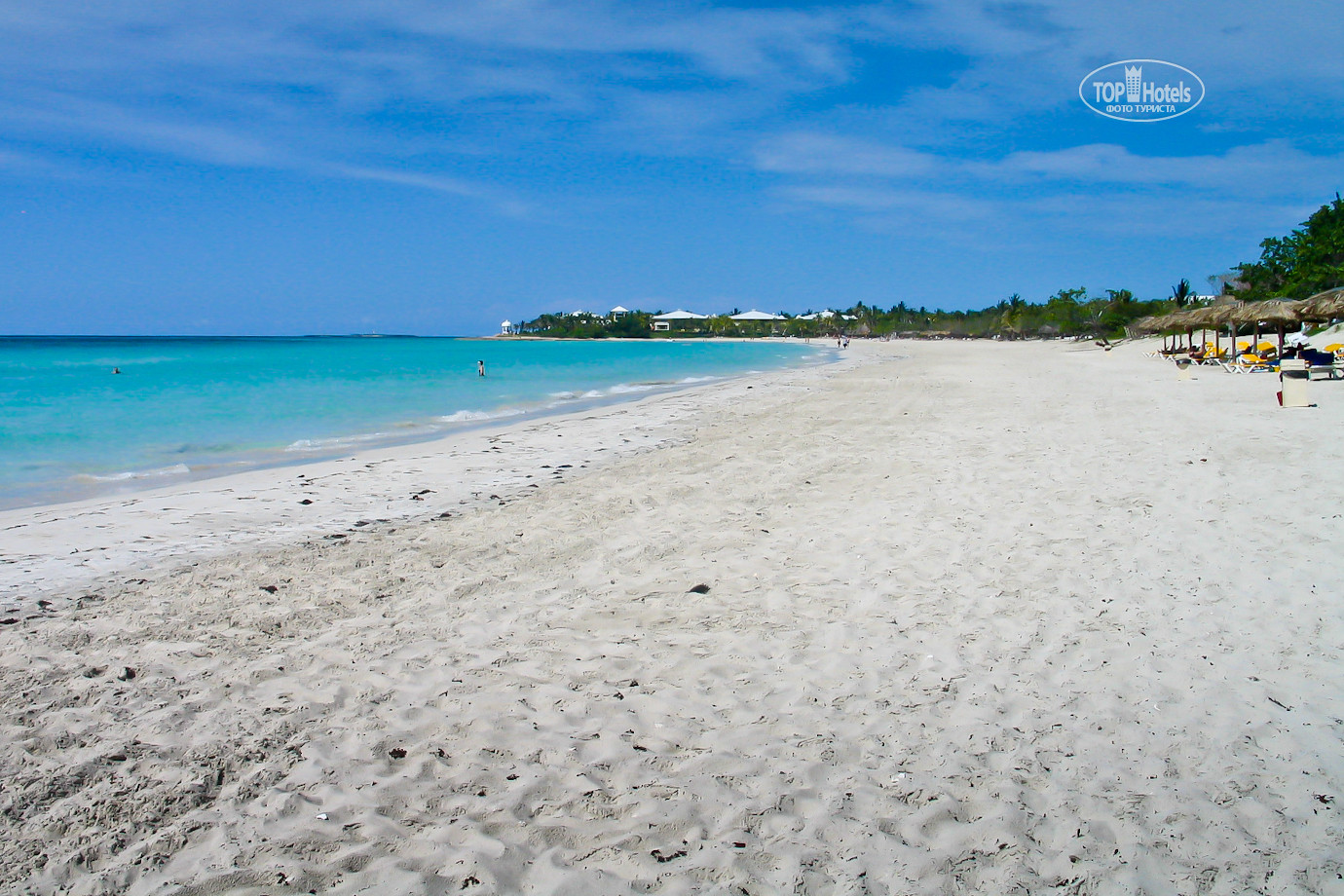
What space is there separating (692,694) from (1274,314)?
965 inches

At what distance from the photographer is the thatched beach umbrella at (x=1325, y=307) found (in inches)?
706

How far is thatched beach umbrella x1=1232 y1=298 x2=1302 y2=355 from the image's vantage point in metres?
19.8

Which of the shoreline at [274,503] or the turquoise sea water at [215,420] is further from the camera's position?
the turquoise sea water at [215,420]

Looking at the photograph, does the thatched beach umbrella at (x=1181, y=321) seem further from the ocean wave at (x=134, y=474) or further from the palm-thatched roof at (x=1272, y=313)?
the ocean wave at (x=134, y=474)

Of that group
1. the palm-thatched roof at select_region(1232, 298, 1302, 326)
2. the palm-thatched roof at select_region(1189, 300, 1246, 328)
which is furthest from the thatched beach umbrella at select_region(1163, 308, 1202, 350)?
the palm-thatched roof at select_region(1232, 298, 1302, 326)

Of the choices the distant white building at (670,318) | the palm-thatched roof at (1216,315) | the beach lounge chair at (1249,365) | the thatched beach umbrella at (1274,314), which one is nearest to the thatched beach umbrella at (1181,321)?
the palm-thatched roof at (1216,315)

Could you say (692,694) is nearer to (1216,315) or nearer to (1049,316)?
(1216,315)

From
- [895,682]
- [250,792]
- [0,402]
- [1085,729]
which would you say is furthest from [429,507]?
[0,402]

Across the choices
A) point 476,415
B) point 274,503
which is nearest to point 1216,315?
point 476,415

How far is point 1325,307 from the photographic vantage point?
59.8ft

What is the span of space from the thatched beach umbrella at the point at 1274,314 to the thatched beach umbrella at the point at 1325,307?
22 cm

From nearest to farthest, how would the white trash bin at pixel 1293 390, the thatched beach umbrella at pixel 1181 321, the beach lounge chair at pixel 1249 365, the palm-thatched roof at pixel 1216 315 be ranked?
the white trash bin at pixel 1293 390 → the beach lounge chair at pixel 1249 365 → the palm-thatched roof at pixel 1216 315 → the thatched beach umbrella at pixel 1181 321

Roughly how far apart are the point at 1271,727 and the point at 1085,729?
72 cm

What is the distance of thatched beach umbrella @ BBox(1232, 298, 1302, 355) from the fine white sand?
1705 cm
